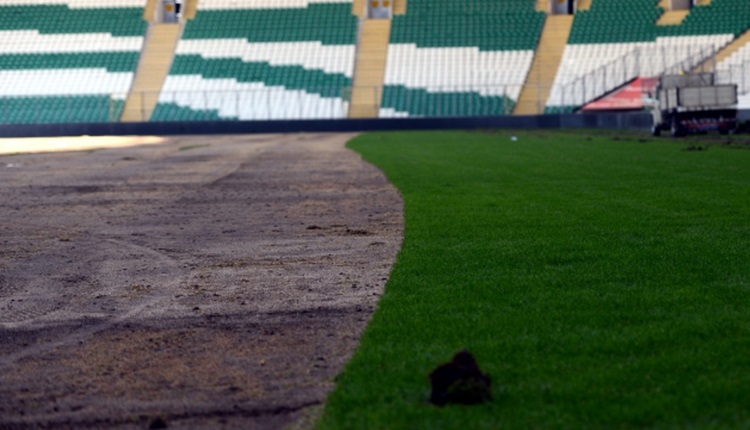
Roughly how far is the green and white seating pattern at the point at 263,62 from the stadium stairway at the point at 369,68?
1.64 ft

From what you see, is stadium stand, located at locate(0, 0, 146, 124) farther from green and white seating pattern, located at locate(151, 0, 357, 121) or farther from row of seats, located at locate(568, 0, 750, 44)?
row of seats, located at locate(568, 0, 750, 44)

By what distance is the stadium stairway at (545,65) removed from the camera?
52844 millimetres

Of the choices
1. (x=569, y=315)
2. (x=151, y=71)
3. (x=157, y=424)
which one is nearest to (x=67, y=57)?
(x=151, y=71)

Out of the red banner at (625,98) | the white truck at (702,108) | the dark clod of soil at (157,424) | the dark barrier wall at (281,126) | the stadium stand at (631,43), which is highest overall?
the stadium stand at (631,43)

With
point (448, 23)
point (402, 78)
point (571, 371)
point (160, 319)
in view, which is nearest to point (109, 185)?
point (160, 319)

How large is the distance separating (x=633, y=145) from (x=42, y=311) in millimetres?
21799

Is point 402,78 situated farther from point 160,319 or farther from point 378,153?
point 160,319

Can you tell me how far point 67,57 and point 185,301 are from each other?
54.7 m

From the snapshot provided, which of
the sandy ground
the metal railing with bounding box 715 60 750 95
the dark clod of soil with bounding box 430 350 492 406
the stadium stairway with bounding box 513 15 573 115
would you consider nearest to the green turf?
the dark clod of soil with bounding box 430 350 492 406

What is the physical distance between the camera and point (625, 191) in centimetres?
1368

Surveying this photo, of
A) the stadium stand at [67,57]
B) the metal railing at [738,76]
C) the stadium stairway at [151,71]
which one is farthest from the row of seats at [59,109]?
the metal railing at [738,76]

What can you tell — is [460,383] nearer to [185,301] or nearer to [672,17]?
[185,301]

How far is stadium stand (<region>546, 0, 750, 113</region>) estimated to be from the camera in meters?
50.0

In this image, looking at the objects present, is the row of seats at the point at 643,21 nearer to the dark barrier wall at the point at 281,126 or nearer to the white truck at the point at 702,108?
the dark barrier wall at the point at 281,126
